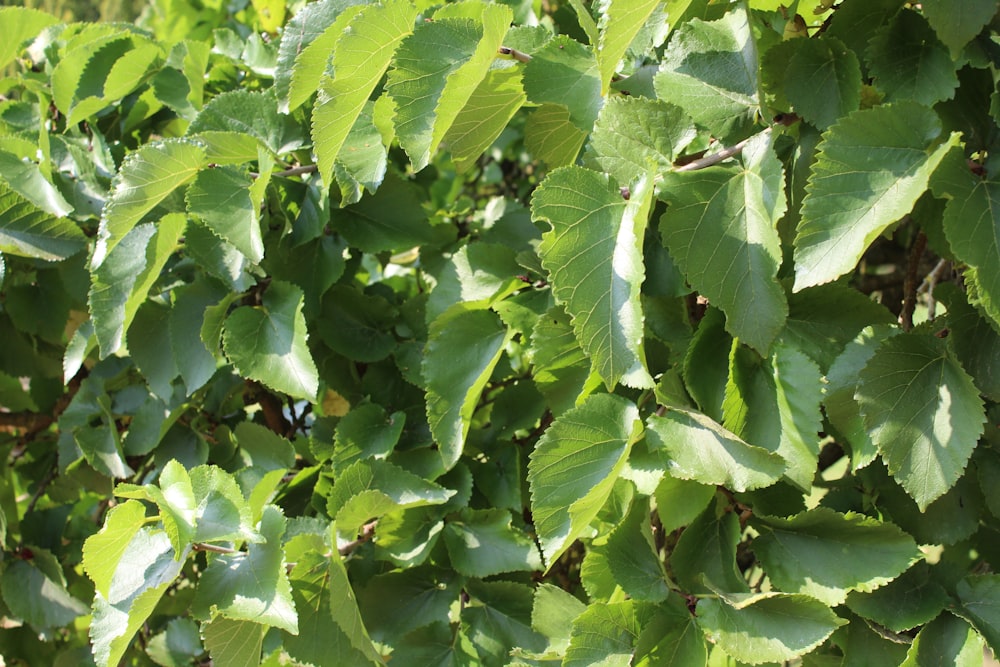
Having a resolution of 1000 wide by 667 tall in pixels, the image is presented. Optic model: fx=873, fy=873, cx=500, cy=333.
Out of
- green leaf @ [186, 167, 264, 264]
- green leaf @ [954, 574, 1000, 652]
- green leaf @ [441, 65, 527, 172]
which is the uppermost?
green leaf @ [441, 65, 527, 172]

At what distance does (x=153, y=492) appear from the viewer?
0.88 m

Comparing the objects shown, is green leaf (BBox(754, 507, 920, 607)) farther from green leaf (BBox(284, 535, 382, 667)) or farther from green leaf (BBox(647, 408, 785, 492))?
green leaf (BBox(284, 535, 382, 667))

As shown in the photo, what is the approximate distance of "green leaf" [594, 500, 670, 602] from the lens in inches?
32.4

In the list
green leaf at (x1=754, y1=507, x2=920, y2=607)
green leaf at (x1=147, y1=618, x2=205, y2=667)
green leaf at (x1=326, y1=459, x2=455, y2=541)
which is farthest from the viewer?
green leaf at (x1=147, y1=618, x2=205, y2=667)

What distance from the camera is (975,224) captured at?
67 centimetres

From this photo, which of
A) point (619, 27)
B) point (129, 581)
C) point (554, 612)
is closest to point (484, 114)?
point (619, 27)

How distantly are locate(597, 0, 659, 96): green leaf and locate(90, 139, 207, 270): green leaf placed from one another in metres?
0.54

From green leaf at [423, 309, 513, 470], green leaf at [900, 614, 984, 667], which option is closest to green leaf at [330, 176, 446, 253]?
green leaf at [423, 309, 513, 470]

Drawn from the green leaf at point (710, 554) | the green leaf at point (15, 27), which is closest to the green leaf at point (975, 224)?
the green leaf at point (710, 554)

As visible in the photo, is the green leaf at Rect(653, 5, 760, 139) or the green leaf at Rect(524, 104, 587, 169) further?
the green leaf at Rect(524, 104, 587, 169)

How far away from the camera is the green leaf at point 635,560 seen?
2.70ft

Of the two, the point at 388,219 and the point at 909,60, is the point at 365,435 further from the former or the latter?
the point at 909,60

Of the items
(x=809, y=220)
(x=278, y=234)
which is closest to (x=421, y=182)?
(x=278, y=234)

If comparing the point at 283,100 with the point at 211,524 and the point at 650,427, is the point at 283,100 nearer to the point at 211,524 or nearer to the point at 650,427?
the point at 211,524
